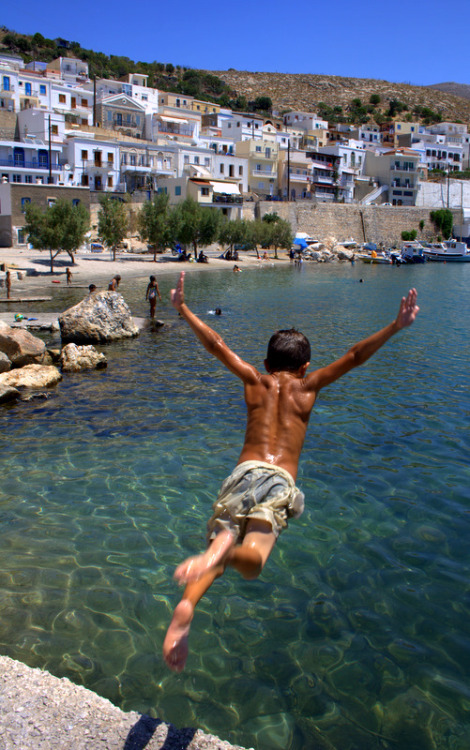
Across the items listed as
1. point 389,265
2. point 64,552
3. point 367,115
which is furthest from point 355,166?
point 64,552

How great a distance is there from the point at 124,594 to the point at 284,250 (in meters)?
65.5

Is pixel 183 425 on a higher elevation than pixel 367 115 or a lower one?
lower

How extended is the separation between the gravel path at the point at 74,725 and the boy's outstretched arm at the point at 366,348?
224 cm

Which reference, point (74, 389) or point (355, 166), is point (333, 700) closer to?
point (74, 389)

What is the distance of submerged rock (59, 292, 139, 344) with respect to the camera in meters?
17.2

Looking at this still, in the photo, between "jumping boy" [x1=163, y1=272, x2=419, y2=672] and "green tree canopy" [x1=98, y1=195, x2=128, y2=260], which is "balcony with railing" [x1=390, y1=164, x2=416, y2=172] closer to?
"green tree canopy" [x1=98, y1=195, x2=128, y2=260]

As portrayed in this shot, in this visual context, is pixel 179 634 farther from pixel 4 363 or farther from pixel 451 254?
pixel 451 254

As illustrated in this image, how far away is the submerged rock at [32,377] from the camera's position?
1216 cm

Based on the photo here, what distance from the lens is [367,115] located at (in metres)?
150

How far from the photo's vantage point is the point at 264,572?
5480 mm

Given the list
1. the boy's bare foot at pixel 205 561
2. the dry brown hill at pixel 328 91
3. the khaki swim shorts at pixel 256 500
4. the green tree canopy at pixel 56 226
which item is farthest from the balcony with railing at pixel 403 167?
the boy's bare foot at pixel 205 561

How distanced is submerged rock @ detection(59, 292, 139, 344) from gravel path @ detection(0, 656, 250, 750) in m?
14.4

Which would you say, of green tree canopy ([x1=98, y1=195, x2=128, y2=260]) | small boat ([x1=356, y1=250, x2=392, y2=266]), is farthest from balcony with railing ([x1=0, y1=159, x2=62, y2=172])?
small boat ([x1=356, y1=250, x2=392, y2=266])

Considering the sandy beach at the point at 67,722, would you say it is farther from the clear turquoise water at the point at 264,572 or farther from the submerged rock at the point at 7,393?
the submerged rock at the point at 7,393
